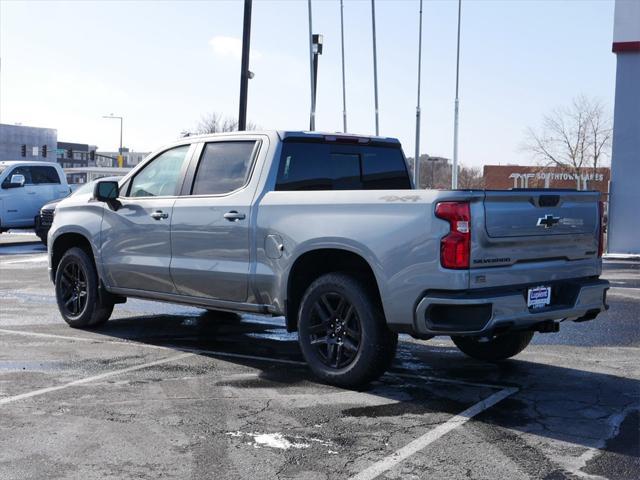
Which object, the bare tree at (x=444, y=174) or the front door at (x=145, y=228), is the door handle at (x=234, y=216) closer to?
the front door at (x=145, y=228)

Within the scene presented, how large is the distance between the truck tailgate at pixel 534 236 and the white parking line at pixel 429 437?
0.83m

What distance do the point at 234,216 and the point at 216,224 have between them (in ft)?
0.85

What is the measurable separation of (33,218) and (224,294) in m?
16.2

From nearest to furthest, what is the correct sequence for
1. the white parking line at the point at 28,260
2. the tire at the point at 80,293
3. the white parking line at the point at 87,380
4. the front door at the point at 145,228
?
the white parking line at the point at 87,380 < the front door at the point at 145,228 < the tire at the point at 80,293 < the white parking line at the point at 28,260

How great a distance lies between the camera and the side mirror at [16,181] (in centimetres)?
2171

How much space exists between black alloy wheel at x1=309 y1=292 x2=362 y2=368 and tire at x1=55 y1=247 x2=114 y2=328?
3.10m

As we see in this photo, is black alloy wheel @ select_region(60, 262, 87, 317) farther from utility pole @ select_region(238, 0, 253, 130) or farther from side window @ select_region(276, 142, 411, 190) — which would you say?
utility pole @ select_region(238, 0, 253, 130)

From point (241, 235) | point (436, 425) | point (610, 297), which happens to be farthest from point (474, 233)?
point (610, 297)

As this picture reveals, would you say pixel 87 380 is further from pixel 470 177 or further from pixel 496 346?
pixel 470 177

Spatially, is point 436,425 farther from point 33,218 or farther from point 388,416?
point 33,218

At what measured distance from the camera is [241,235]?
7.17m

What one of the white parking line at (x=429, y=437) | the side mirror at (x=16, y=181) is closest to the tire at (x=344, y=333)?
the white parking line at (x=429, y=437)

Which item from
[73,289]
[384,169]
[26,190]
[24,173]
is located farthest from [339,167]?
[24,173]

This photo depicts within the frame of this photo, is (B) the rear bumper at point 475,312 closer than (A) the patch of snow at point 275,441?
No
